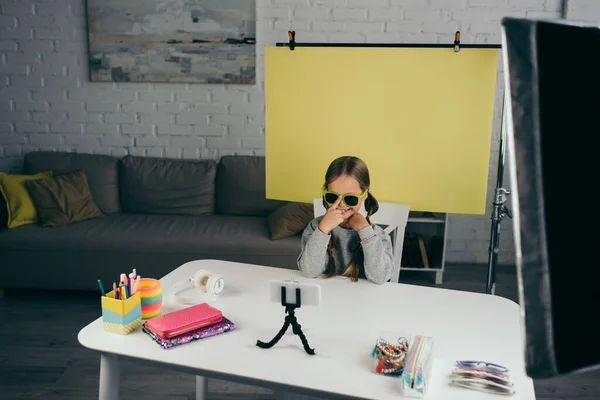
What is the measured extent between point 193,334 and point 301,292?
0.31m

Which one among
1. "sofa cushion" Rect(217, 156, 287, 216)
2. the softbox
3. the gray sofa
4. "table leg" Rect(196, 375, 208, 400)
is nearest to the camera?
the softbox

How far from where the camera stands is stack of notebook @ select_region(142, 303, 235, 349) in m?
1.29

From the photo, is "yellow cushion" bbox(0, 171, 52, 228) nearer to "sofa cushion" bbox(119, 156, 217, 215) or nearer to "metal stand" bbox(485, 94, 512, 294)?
"sofa cushion" bbox(119, 156, 217, 215)

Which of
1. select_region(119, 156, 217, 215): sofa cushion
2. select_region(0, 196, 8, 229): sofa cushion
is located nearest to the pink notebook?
select_region(119, 156, 217, 215): sofa cushion

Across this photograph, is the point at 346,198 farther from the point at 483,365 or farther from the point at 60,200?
the point at 60,200

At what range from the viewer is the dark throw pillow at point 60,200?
10.9 feet

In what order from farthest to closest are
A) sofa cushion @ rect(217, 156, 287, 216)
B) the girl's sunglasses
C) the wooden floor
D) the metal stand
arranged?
1. sofa cushion @ rect(217, 156, 287, 216)
2. the wooden floor
3. the girl's sunglasses
4. the metal stand

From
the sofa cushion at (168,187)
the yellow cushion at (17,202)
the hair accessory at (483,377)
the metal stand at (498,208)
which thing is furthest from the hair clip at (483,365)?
the yellow cushion at (17,202)

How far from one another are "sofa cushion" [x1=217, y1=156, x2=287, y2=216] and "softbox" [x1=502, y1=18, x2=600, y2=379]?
10.9 feet

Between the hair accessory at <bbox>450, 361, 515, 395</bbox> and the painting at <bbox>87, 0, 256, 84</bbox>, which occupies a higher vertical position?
the painting at <bbox>87, 0, 256, 84</bbox>

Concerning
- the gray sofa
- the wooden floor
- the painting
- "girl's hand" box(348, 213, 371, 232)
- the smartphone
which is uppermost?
the painting

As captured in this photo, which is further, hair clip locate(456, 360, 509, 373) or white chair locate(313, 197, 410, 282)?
white chair locate(313, 197, 410, 282)

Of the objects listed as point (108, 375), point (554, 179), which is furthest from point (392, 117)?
Answer: point (554, 179)

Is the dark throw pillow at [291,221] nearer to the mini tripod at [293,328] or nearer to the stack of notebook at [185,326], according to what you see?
the stack of notebook at [185,326]
